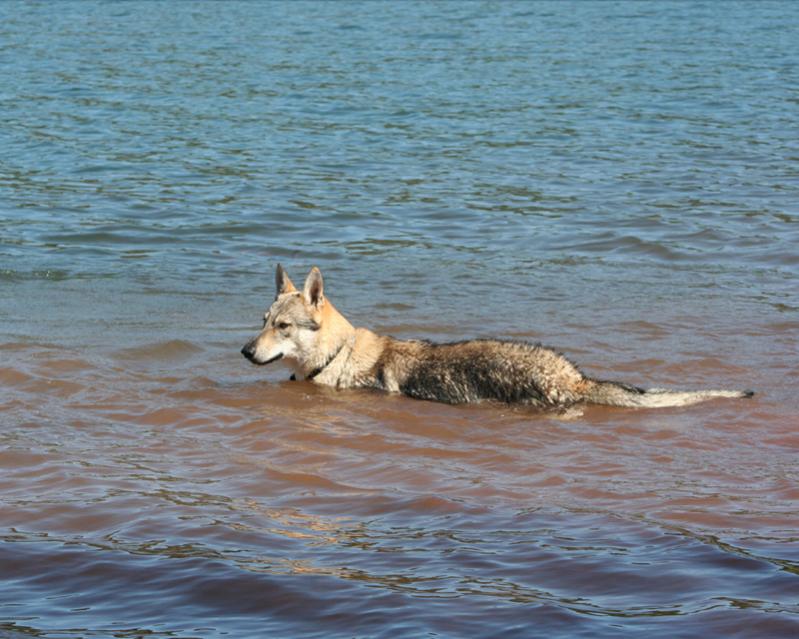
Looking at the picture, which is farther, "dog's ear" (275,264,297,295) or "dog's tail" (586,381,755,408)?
"dog's ear" (275,264,297,295)

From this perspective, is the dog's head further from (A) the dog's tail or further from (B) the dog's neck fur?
(A) the dog's tail

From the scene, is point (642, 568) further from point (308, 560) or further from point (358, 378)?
point (358, 378)

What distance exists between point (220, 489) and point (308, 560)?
136 centimetres

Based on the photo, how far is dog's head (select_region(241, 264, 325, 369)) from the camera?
31.7 feet

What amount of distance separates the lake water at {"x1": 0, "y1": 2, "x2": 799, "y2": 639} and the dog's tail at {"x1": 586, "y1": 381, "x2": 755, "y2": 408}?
8cm

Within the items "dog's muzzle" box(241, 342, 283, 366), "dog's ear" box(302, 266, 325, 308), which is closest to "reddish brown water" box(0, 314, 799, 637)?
"dog's muzzle" box(241, 342, 283, 366)

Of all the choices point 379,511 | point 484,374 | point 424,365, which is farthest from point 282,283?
point 379,511

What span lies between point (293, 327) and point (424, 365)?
973mm

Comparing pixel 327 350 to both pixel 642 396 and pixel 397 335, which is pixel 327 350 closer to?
pixel 397 335

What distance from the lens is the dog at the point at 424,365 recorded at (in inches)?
363

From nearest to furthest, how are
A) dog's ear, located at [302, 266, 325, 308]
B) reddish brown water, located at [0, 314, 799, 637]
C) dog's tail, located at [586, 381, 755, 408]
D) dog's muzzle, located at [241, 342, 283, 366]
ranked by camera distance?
reddish brown water, located at [0, 314, 799, 637], dog's tail, located at [586, 381, 755, 408], dog's muzzle, located at [241, 342, 283, 366], dog's ear, located at [302, 266, 325, 308]

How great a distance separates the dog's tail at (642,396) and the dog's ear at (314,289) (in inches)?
80.9

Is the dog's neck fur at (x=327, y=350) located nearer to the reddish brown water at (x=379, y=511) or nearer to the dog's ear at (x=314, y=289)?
the dog's ear at (x=314, y=289)

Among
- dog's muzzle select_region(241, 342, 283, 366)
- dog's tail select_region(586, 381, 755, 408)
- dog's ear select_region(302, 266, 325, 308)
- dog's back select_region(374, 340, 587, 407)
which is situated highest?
dog's ear select_region(302, 266, 325, 308)
